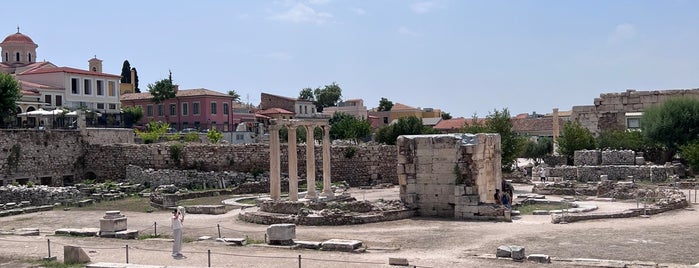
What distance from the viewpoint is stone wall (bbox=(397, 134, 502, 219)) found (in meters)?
27.4

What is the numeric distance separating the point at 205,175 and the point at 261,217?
16760 millimetres

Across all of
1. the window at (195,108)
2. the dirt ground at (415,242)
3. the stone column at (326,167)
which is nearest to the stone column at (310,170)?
the stone column at (326,167)

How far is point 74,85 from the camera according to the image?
6300 centimetres

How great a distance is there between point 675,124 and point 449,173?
1077 inches

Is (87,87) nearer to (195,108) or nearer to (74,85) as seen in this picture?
(74,85)

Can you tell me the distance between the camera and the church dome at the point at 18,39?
79275 millimetres

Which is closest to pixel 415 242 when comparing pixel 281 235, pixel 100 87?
pixel 281 235

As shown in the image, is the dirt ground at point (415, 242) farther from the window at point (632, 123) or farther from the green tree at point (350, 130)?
the green tree at point (350, 130)

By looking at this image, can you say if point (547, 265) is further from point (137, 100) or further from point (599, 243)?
point (137, 100)

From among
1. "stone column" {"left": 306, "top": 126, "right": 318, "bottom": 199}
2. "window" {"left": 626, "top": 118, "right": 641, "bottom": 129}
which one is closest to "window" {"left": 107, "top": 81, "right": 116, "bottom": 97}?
"stone column" {"left": 306, "top": 126, "right": 318, "bottom": 199}

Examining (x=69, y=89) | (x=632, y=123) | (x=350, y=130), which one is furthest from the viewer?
(x=350, y=130)

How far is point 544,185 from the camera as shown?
1549 inches

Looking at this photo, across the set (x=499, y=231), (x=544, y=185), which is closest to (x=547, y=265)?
(x=499, y=231)

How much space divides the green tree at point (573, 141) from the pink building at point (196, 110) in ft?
115
